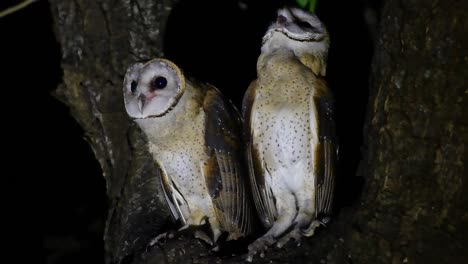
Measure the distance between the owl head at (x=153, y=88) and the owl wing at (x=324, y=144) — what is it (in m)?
0.43

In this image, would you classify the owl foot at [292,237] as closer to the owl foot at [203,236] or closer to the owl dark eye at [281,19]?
the owl foot at [203,236]

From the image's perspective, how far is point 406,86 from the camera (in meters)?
1.81

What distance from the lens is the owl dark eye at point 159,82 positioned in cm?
247

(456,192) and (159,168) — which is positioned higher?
(456,192)

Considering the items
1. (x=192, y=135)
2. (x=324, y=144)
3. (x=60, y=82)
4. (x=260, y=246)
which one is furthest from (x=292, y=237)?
(x=60, y=82)

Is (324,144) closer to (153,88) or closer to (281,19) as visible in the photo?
(281,19)

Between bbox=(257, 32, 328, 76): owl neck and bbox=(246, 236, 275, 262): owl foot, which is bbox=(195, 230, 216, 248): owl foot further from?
bbox=(257, 32, 328, 76): owl neck

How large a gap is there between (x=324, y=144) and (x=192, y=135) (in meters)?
0.43

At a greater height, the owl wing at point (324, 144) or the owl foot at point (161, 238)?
the owl wing at point (324, 144)

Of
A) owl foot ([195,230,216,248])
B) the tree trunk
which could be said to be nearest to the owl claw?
owl foot ([195,230,216,248])

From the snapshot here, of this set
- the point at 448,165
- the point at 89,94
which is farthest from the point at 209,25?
the point at 448,165

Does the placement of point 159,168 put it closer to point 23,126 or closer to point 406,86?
point 406,86

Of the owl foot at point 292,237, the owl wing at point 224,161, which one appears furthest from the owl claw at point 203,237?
the owl foot at point 292,237

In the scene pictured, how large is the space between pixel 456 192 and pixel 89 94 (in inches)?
61.6
